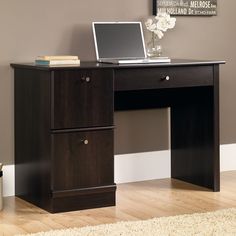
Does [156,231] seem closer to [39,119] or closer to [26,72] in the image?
[39,119]

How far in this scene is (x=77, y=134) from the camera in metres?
→ 3.44

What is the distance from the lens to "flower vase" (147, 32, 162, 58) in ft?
13.3

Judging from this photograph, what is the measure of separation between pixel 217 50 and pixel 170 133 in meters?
0.62

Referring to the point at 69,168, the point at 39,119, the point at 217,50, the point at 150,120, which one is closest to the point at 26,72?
the point at 39,119

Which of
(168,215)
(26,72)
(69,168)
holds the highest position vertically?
(26,72)

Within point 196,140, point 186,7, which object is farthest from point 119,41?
point 196,140

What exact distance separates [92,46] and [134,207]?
101 centimetres

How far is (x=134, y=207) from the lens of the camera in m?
3.53

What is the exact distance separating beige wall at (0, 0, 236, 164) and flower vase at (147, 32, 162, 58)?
11 centimetres

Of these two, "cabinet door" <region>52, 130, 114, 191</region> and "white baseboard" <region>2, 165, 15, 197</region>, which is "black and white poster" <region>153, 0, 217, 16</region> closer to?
"cabinet door" <region>52, 130, 114, 191</region>

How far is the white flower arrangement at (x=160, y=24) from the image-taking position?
4047mm

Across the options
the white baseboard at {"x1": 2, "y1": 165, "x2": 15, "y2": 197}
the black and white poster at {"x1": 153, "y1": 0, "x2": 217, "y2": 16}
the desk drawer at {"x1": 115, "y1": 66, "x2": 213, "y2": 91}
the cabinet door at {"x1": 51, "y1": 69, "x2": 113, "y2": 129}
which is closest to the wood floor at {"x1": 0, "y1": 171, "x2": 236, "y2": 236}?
the white baseboard at {"x1": 2, "y1": 165, "x2": 15, "y2": 197}

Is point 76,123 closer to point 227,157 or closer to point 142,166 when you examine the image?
point 142,166

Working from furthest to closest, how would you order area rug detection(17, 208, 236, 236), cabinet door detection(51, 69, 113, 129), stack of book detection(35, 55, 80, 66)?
1. stack of book detection(35, 55, 80, 66)
2. cabinet door detection(51, 69, 113, 129)
3. area rug detection(17, 208, 236, 236)
